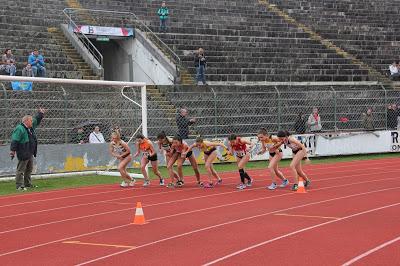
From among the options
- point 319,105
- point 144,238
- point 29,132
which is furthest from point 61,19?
point 144,238

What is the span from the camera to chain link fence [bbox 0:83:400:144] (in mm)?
22864

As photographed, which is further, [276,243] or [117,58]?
[117,58]

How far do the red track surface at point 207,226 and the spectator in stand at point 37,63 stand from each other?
9.37 meters

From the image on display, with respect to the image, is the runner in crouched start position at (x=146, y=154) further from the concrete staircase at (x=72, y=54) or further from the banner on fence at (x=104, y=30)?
the banner on fence at (x=104, y=30)

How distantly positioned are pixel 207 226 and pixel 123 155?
7.74 metres

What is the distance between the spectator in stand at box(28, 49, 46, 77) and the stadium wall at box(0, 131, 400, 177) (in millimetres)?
5425

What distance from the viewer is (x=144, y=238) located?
1052 centimetres

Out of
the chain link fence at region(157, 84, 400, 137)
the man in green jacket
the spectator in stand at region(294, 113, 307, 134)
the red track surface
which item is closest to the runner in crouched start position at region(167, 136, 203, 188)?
the red track surface

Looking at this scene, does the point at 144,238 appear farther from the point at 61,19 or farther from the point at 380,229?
the point at 61,19

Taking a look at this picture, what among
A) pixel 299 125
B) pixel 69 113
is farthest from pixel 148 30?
pixel 69 113

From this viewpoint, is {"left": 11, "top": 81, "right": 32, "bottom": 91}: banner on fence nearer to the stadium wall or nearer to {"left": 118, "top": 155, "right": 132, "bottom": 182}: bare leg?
the stadium wall

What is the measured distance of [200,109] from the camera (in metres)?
27.3

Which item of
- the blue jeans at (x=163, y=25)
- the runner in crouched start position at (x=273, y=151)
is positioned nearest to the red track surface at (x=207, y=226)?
the runner in crouched start position at (x=273, y=151)

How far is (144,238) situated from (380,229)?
12.0 ft
